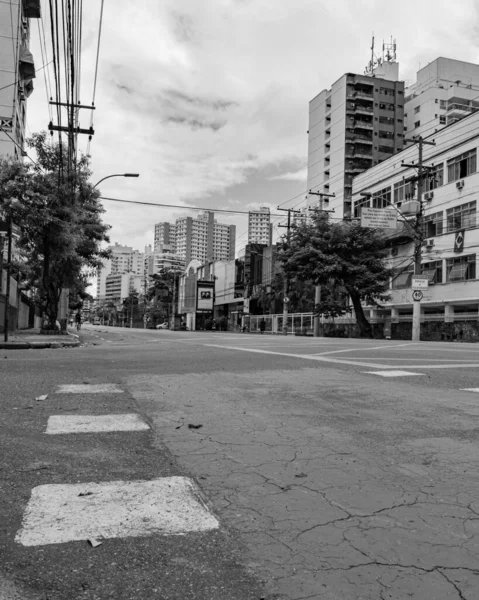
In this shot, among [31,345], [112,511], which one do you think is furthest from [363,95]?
[112,511]

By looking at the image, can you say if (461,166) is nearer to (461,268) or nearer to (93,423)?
(461,268)

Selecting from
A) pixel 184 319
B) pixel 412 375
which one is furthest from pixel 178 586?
pixel 184 319

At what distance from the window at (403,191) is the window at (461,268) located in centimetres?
784

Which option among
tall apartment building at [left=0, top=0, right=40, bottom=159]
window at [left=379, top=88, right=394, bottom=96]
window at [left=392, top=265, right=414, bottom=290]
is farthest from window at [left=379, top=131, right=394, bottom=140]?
tall apartment building at [left=0, top=0, right=40, bottom=159]

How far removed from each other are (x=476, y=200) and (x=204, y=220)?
5074 cm

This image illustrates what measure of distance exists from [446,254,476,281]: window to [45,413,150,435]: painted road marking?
3738cm

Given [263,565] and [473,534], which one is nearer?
[263,565]

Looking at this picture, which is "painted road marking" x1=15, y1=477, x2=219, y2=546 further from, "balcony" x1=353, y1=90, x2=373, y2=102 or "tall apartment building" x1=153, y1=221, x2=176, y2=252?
"tall apartment building" x1=153, y1=221, x2=176, y2=252

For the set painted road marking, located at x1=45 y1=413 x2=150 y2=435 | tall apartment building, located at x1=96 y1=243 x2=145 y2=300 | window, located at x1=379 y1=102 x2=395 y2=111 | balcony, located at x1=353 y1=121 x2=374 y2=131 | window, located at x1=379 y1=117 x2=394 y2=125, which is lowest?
painted road marking, located at x1=45 y1=413 x2=150 y2=435

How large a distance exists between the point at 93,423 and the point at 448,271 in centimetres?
3968

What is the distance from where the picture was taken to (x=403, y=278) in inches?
1784

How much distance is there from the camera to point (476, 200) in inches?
1494

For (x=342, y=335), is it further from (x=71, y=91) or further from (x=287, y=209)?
(x=71, y=91)

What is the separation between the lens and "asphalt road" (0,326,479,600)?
88.7 inches
